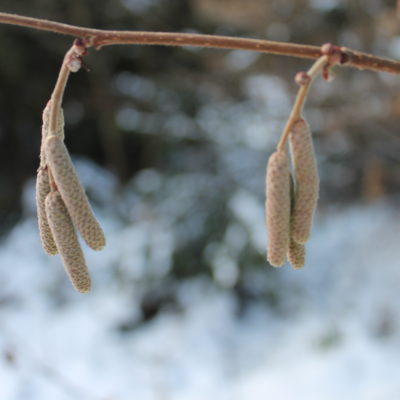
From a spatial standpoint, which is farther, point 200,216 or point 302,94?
point 200,216

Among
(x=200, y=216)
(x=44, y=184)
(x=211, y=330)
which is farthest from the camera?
(x=200, y=216)

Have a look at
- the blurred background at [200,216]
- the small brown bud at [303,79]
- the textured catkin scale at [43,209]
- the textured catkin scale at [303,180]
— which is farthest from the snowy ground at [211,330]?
the small brown bud at [303,79]

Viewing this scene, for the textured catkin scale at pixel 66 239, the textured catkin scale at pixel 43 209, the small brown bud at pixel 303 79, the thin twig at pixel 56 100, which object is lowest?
the textured catkin scale at pixel 66 239

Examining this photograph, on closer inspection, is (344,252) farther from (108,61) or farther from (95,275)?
(108,61)

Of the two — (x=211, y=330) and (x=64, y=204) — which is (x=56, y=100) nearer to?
(x=64, y=204)

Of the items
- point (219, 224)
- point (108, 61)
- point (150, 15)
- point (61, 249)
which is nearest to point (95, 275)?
point (219, 224)

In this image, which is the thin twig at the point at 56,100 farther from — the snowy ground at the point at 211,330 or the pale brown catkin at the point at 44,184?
the snowy ground at the point at 211,330

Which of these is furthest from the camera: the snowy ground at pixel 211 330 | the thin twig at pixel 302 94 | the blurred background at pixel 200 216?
the blurred background at pixel 200 216

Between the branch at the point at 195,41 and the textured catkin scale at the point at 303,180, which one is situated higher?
the branch at the point at 195,41

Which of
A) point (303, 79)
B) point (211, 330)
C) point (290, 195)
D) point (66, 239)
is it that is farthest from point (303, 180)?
point (211, 330)
